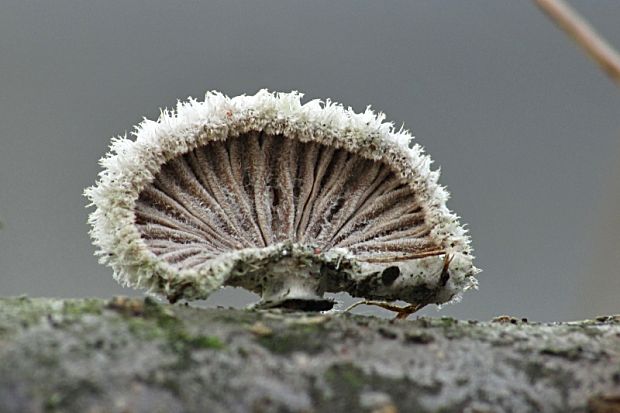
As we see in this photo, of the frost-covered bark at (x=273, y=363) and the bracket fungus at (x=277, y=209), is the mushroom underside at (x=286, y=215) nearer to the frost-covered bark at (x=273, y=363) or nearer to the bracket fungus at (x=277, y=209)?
the bracket fungus at (x=277, y=209)

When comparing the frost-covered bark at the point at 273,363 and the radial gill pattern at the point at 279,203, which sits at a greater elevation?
the radial gill pattern at the point at 279,203

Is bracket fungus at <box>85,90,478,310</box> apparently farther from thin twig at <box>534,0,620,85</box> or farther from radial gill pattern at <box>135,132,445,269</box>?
thin twig at <box>534,0,620,85</box>

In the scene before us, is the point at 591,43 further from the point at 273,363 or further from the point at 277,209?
the point at 277,209

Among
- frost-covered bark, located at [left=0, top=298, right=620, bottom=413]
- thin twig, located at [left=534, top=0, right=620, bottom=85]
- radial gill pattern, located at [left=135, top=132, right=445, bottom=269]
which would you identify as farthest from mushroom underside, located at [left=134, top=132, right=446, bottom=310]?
thin twig, located at [left=534, top=0, right=620, bottom=85]

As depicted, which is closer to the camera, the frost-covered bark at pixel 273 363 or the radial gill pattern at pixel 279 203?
the frost-covered bark at pixel 273 363

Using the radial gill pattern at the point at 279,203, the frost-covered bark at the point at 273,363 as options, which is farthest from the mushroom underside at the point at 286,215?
the frost-covered bark at the point at 273,363

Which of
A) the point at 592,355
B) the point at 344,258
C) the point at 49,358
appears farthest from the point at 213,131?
the point at 592,355

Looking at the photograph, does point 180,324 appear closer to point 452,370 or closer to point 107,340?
point 107,340
